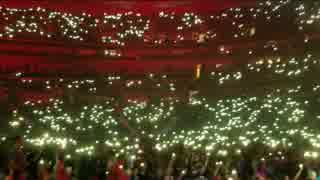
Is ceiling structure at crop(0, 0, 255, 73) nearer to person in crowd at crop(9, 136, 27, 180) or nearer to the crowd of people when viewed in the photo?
the crowd of people

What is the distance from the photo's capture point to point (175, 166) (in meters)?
9.57

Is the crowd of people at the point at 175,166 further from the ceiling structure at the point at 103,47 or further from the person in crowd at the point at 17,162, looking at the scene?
the ceiling structure at the point at 103,47

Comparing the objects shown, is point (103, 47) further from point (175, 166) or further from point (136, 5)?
point (175, 166)

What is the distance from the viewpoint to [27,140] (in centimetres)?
929

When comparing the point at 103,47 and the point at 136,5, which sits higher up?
the point at 136,5

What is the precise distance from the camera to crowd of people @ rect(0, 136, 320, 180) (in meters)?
8.41

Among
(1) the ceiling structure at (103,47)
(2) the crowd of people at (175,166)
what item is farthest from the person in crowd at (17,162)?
(1) the ceiling structure at (103,47)

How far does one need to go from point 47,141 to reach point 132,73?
2.45 meters

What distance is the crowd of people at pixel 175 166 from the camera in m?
8.41

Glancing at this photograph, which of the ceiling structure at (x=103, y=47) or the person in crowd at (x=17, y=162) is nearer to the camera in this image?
the person in crowd at (x=17, y=162)

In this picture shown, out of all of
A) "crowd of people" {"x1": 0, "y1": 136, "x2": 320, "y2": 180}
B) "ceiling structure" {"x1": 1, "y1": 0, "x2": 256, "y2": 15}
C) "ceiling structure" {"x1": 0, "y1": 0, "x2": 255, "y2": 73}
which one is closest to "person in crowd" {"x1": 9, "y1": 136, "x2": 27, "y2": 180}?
"crowd of people" {"x1": 0, "y1": 136, "x2": 320, "y2": 180}

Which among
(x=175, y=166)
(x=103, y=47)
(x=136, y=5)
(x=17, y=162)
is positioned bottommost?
(x=175, y=166)

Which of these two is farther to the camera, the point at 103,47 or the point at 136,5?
the point at 136,5

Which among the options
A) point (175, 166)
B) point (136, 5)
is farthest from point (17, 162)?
point (136, 5)
